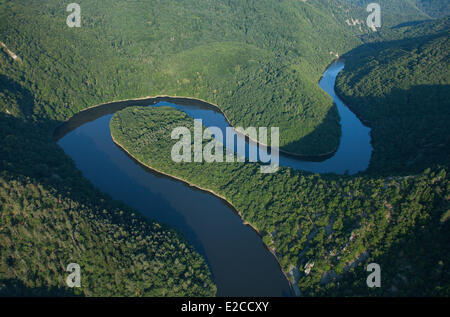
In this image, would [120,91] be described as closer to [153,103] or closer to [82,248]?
[153,103]

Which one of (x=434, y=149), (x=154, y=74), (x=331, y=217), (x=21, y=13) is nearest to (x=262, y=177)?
(x=331, y=217)

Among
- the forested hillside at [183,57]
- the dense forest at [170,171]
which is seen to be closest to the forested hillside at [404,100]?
the dense forest at [170,171]

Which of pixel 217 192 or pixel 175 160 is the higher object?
pixel 175 160

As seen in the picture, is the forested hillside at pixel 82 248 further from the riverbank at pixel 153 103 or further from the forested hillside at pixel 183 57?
the forested hillside at pixel 183 57

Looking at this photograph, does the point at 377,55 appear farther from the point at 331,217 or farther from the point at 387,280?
the point at 387,280

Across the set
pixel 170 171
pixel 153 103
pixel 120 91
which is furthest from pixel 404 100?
pixel 120 91

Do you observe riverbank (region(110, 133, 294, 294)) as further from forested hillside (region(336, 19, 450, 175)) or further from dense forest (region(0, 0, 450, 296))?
forested hillside (region(336, 19, 450, 175))
